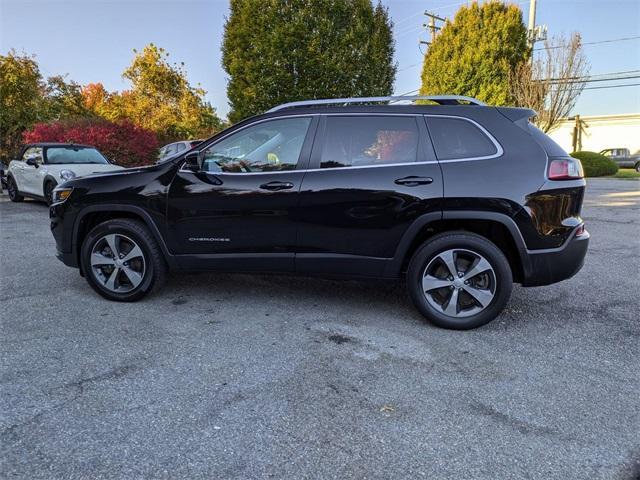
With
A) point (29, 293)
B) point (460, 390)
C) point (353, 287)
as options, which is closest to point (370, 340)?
point (460, 390)

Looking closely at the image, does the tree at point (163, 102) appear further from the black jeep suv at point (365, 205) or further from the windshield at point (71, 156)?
the black jeep suv at point (365, 205)

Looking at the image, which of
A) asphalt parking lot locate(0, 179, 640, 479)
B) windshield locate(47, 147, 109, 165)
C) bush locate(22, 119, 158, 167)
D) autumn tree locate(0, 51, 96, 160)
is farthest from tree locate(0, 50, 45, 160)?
asphalt parking lot locate(0, 179, 640, 479)

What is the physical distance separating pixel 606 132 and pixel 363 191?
4232 centimetres

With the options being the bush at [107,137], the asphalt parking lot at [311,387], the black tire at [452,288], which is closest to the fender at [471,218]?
the black tire at [452,288]

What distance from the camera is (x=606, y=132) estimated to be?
38.1 metres

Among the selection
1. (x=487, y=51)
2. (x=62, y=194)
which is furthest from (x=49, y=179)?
(x=487, y=51)

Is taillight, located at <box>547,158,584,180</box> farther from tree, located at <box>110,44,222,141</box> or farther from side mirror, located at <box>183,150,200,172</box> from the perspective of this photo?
tree, located at <box>110,44,222,141</box>

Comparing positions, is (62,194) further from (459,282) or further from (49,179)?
(49,179)

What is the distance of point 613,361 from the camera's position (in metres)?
3.23

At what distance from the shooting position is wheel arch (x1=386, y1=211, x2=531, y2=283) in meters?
3.62

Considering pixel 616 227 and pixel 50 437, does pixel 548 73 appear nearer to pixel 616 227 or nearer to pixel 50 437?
pixel 616 227

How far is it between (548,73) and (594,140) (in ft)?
71.0

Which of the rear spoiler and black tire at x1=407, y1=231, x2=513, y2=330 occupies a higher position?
the rear spoiler

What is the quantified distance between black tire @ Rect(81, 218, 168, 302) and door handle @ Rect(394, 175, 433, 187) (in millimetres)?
2255
